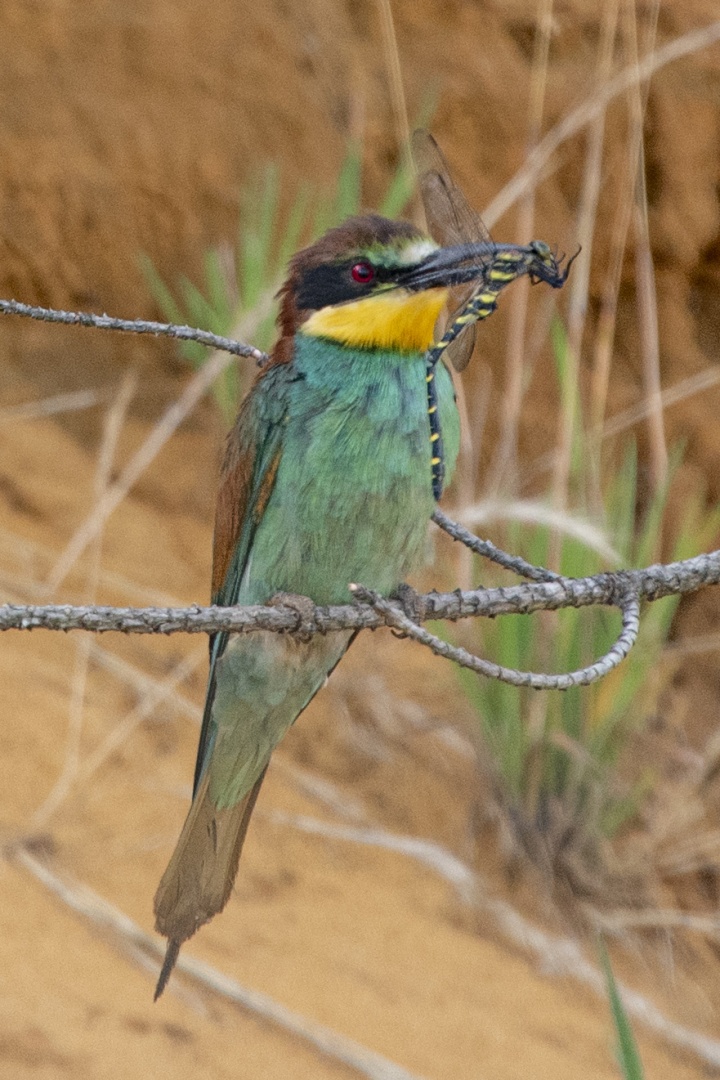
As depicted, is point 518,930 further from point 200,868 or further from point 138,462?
point 138,462

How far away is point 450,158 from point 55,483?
1.60 metres

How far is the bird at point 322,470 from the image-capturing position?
2035 mm

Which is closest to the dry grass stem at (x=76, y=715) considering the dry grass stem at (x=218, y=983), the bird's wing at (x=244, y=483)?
the dry grass stem at (x=218, y=983)

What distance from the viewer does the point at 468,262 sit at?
195 cm

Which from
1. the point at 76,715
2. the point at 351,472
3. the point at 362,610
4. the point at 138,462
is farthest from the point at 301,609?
the point at 138,462

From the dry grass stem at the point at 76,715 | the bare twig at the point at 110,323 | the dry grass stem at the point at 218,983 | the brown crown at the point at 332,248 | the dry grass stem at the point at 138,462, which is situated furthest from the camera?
the dry grass stem at the point at 138,462

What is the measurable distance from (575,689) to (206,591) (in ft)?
3.90

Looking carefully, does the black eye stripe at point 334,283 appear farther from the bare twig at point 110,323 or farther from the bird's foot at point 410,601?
the bird's foot at point 410,601

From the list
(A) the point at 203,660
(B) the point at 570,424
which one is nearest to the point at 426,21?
(B) the point at 570,424

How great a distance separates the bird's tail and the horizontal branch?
2.06 ft

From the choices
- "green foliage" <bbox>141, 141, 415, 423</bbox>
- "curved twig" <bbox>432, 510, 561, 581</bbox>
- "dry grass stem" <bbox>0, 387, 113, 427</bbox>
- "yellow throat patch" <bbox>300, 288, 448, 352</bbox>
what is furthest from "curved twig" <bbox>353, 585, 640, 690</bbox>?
"dry grass stem" <bbox>0, 387, 113, 427</bbox>

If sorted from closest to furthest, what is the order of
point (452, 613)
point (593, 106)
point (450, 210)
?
1. point (452, 613)
2. point (450, 210)
3. point (593, 106)

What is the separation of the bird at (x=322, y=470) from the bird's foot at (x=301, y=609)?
1 cm

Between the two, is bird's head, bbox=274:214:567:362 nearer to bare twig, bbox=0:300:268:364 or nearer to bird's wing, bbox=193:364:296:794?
bird's wing, bbox=193:364:296:794
